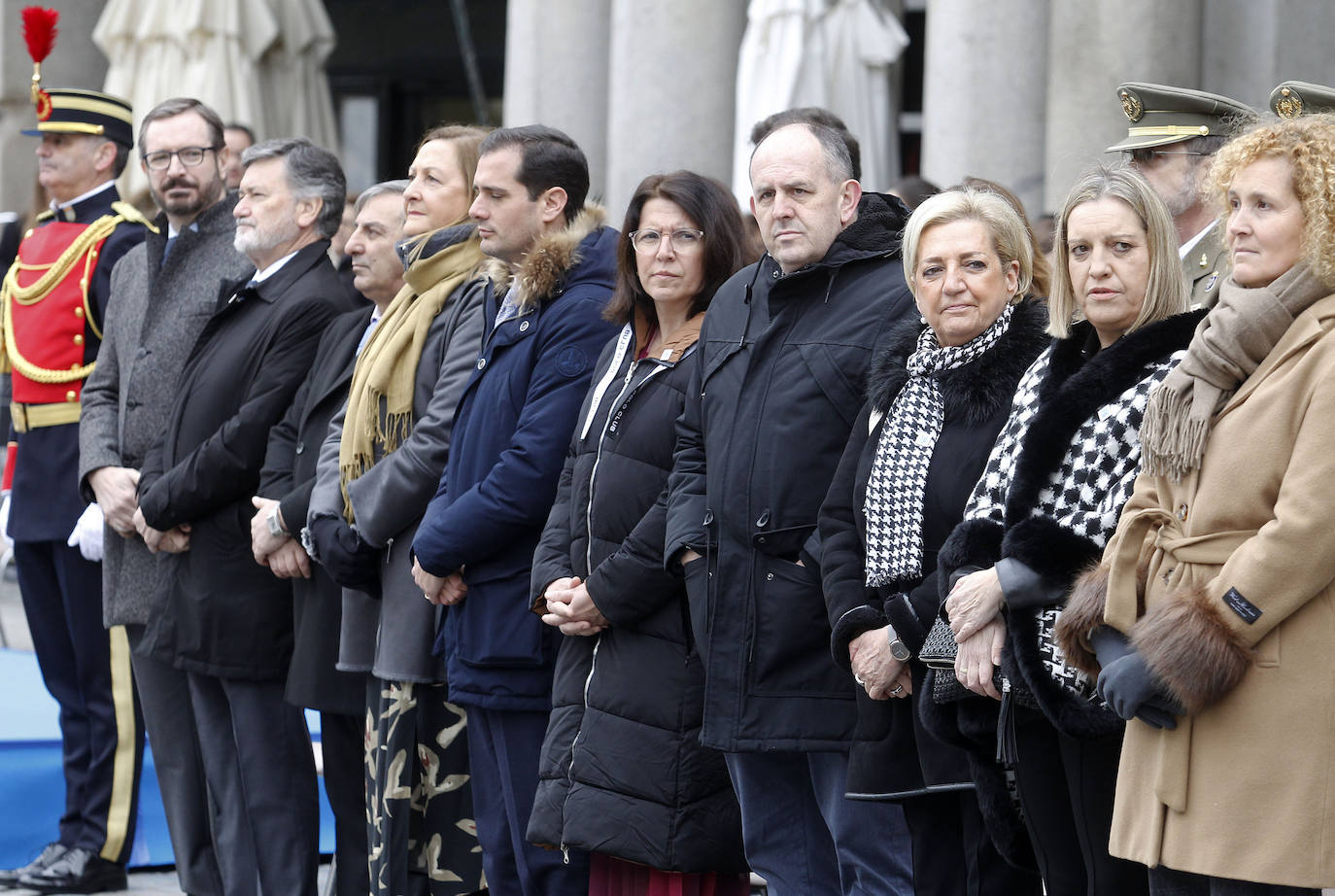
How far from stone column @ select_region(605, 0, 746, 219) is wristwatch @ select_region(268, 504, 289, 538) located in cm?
411

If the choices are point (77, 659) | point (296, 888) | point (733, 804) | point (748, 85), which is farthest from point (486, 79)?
point (733, 804)

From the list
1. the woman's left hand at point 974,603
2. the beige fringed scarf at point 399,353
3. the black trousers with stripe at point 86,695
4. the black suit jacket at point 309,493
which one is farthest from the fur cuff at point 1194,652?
the black trousers with stripe at point 86,695

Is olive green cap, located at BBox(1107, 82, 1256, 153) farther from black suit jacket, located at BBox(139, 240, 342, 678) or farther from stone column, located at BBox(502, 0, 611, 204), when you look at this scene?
stone column, located at BBox(502, 0, 611, 204)

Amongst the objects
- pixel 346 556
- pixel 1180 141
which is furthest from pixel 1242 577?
pixel 346 556

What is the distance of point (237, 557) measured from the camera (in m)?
5.99

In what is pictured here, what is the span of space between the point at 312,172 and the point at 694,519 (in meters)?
2.45

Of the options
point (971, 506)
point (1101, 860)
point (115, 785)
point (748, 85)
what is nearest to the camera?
point (1101, 860)

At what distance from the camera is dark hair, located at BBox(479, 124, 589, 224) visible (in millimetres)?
5383

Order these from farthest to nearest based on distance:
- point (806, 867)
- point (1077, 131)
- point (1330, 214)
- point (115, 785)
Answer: point (1077, 131) < point (115, 785) < point (806, 867) < point (1330, 214)

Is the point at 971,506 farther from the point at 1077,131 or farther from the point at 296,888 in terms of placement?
the point at 1077,131

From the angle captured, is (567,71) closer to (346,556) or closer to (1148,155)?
(346,556)

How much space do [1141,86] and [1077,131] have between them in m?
3.59

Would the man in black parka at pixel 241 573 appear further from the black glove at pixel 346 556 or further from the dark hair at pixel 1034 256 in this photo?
the dark hair at pixel 1034 256

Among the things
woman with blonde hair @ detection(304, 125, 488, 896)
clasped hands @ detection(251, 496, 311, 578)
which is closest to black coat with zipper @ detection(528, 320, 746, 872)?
woman with blonde hair @ detection(304, 125, 488, 896)
